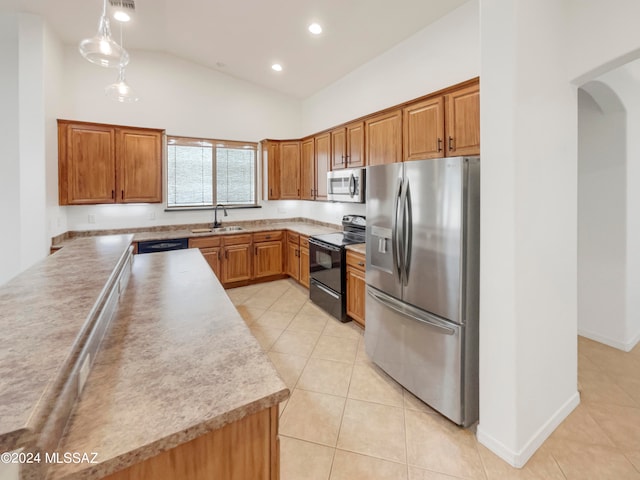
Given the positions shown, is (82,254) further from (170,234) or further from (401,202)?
(170,234)

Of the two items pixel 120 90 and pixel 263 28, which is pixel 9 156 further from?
pixel 263 28

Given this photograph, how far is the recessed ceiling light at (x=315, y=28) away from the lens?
3401 mm

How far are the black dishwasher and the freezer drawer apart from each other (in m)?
2.94

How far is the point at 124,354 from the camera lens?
1101 millimetres

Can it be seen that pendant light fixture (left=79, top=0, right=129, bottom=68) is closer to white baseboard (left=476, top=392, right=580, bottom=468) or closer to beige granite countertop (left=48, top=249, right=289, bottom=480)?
beige granite countertop (left=48, top=249, right=289, bottom=480)

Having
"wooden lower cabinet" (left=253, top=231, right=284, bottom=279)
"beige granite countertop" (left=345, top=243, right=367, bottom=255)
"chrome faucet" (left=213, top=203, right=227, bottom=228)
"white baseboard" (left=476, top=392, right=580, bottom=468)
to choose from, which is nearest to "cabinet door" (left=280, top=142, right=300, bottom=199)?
"wooden lower cabinet" (left=253, top=231, right=284, bottom=279)

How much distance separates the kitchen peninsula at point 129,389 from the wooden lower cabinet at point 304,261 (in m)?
3.15

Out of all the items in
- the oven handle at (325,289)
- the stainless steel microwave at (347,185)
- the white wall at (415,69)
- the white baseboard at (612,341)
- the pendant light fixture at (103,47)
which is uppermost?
the white wall at (415,69)

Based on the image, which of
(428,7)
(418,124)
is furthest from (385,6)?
(418,124)

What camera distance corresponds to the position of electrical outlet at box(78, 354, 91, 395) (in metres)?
0.86

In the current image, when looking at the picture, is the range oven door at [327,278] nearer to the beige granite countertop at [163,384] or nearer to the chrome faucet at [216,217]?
the chrome faucet at [216,217]

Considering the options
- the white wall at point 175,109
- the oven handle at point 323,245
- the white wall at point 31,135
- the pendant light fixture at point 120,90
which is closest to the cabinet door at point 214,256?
the white wall at point 175,109

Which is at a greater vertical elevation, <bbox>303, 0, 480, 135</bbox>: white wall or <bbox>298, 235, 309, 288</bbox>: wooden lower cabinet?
<bbox>303, 0, 480, 135</bbox>: white wall

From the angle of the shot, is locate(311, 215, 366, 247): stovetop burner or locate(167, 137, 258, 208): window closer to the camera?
locate(311, 215, 366, 247): stovetop burner
